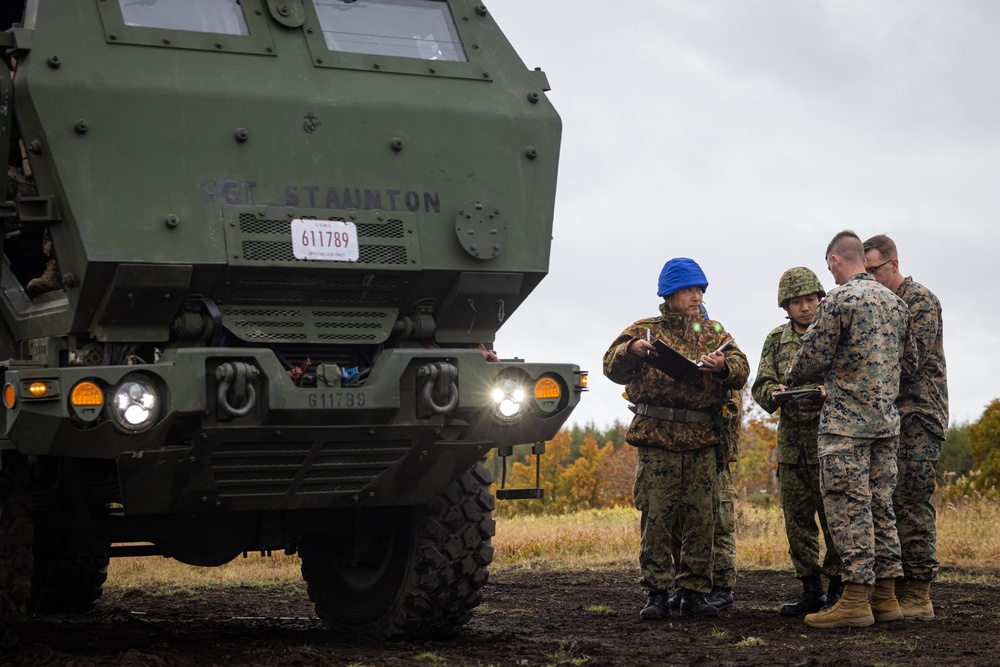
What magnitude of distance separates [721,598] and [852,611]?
1093mm

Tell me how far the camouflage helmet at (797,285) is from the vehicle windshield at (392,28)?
234cm

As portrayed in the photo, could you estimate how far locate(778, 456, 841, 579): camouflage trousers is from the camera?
7.86 metres

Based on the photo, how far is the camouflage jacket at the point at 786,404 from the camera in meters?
7.86

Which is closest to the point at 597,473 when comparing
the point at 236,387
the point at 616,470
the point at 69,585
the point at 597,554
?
→ the point at 616,470

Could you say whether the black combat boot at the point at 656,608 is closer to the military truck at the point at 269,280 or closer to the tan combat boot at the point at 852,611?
the tan combat boot at the point at 852,611

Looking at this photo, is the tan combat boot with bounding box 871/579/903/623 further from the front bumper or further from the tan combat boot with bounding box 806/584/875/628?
the front bumper

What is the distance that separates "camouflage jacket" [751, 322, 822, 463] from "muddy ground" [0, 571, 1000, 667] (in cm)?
92

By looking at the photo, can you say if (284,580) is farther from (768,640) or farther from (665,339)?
(768,640)

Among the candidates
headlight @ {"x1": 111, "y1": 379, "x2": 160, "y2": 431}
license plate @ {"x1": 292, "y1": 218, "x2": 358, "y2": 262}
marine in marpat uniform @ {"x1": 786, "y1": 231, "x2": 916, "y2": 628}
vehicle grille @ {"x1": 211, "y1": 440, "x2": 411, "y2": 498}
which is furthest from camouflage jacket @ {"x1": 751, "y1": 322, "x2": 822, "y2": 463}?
headlight @ {"x1": 111, "y1": 379, "x2": 160, "y2": 431}

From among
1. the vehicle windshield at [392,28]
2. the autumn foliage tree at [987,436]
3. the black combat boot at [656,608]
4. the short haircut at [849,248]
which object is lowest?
the black combat boot at [656,608]

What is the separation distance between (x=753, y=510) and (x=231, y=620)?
820cm

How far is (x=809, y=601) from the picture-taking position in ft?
25.7

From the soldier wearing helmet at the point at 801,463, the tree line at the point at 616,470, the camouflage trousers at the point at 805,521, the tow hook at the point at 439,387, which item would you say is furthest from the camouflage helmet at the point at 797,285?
the tree line at the point at 616,470

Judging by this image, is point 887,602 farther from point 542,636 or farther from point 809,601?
point 542,636
